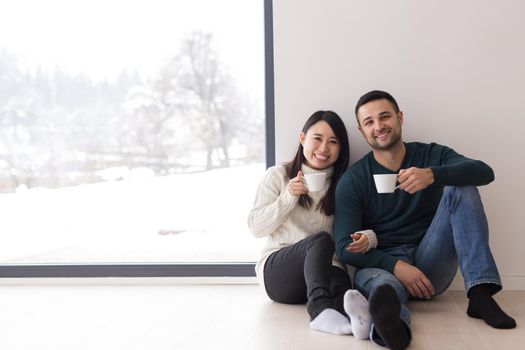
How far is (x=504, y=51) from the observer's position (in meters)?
2.79

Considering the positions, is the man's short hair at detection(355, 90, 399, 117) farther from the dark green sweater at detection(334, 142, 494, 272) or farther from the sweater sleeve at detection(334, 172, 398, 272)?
the sweater sleeve at detection(334, 172, 398, 272)

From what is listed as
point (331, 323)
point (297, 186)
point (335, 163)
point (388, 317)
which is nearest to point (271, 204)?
point (297, 186)

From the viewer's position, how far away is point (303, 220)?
8.82 ft

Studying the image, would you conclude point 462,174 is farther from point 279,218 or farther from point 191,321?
point 191,321

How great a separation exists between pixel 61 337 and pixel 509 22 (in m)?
2.24

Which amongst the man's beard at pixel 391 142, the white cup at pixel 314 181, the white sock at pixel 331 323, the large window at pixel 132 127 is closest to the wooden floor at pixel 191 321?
the white sock at pixel 331 323

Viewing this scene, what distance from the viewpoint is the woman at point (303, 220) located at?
242 cm

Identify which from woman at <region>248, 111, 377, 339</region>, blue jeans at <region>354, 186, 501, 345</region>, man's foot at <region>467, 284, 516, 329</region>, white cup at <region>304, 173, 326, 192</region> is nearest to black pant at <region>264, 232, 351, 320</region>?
woman at <region>248, 111, 377, 339</region>

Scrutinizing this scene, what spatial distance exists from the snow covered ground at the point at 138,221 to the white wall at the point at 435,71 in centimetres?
60

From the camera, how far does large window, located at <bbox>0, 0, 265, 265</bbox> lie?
3.13m

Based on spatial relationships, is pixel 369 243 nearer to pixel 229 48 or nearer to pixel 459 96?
pixel 459 96

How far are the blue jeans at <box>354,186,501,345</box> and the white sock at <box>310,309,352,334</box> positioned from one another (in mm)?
143

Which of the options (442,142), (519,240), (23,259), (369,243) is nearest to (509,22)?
(442,142)

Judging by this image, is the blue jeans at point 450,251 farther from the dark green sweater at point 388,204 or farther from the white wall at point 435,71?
the white wall at point 435,71
